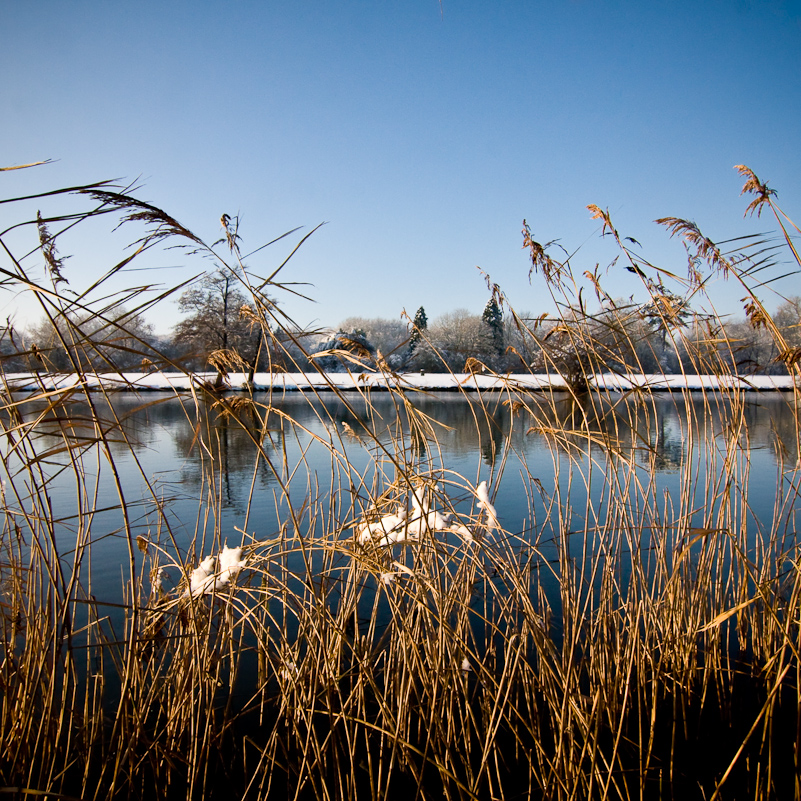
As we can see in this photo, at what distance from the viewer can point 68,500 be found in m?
6.02

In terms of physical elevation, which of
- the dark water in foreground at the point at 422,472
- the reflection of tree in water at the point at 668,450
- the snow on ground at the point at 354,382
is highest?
the snow on ground at the point at 354,382

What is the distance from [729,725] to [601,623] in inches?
38.3

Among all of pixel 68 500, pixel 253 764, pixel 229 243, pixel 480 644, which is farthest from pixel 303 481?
pixel 229 243

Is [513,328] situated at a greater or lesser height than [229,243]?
lesser

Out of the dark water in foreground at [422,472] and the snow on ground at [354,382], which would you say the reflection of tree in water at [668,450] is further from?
the snow on ground at [354,382]

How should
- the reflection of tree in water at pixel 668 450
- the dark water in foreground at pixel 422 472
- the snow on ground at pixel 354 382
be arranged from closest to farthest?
1. the snow on ground at pixel 354 382
2. the dark water in foreground at pixel 422 472
3. the reflection of tree in water at pixel 668 450

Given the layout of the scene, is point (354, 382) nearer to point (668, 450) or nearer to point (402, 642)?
point (402, 642)

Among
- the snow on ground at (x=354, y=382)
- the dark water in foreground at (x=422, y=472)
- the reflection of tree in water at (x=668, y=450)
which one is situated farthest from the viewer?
the reflection of tree in water at (x=668, y=450)

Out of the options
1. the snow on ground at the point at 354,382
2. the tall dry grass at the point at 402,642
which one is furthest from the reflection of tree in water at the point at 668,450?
the tall dry grass at the point at 402,642

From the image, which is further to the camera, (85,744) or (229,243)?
(85,744)

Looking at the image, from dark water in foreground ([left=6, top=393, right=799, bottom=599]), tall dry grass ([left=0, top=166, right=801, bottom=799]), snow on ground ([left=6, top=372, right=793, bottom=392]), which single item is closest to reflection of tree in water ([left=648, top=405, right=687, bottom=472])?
dark water in foreground ([left=6, top=393, right=799, bottom=599])

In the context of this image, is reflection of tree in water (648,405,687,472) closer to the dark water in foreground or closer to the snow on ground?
the dark water in foreground

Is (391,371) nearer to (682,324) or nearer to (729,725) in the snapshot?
(682,324)

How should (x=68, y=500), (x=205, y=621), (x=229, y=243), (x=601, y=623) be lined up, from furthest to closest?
(x=68, y=500) < (x=601, y=623) < (x=205, y=621) < (x=229, y=243)
